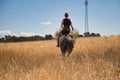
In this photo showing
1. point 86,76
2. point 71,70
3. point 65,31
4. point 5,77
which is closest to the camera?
point 86,76

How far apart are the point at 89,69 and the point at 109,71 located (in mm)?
456

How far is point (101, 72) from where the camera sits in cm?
505

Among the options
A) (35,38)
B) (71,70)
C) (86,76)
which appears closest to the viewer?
(86,76)

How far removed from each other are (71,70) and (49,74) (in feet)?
2.29

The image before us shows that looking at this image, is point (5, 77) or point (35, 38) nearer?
point (5, 77)

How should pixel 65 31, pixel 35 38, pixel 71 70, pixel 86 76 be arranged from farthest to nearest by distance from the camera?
pixel 35 38
pixel 65 31
pixel 71 70
pixel 86 76

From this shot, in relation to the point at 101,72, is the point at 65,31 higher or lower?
higher

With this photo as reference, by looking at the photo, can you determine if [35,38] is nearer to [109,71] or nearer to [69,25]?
[69,25]

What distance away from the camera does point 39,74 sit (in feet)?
15.4

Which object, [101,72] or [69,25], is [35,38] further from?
[101,72]

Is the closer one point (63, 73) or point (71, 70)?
point (63, 73)

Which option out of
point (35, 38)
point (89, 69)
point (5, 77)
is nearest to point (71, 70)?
point (89, 69)

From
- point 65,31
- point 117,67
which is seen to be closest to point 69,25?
point 65,31

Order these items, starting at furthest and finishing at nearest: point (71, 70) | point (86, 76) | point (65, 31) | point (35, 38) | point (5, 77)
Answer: point (35, 38)
point (65, 31)
point (71, 70)
point (5, 77)
point (86, 76)
